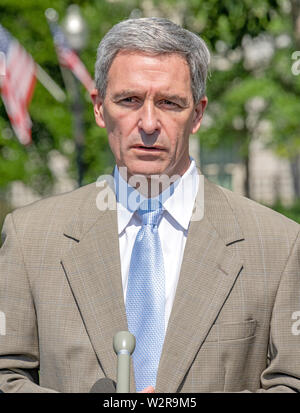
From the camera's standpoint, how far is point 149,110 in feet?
9.66

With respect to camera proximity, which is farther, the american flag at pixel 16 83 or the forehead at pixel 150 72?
the american flag at pixel 16 83

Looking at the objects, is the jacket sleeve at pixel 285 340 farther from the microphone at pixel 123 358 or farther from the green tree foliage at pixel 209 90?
the green tree foliage at pixel 209 90

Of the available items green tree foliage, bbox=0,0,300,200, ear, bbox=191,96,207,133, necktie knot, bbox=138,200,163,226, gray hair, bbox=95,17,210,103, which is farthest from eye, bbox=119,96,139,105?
green tree foliage, bbox=0,0,300,200

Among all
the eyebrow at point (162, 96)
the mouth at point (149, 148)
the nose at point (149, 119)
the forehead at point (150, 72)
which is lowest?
the mouth at point (149, 148)

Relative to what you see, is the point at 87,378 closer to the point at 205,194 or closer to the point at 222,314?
the point at 222,314

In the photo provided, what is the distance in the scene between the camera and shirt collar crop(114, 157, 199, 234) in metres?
3.16

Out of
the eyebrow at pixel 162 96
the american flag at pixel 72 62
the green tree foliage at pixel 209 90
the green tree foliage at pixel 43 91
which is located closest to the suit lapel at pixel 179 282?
the eyebrow at pixel 162 96

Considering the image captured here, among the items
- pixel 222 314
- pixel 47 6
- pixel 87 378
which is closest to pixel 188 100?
pixel 222 314

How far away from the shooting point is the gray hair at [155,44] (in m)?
3.01

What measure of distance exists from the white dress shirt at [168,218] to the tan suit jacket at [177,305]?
5 centimetres

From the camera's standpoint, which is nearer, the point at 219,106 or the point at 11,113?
the point at 11,113

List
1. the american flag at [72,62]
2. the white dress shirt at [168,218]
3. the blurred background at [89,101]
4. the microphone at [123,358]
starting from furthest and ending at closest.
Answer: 1. the blurred background at [89,101]
2. the american flag at [72,62]
3. the white dress shirt at [168,218]
4. the microphone at [123,358]

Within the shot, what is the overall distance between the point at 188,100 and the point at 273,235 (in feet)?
2.05
